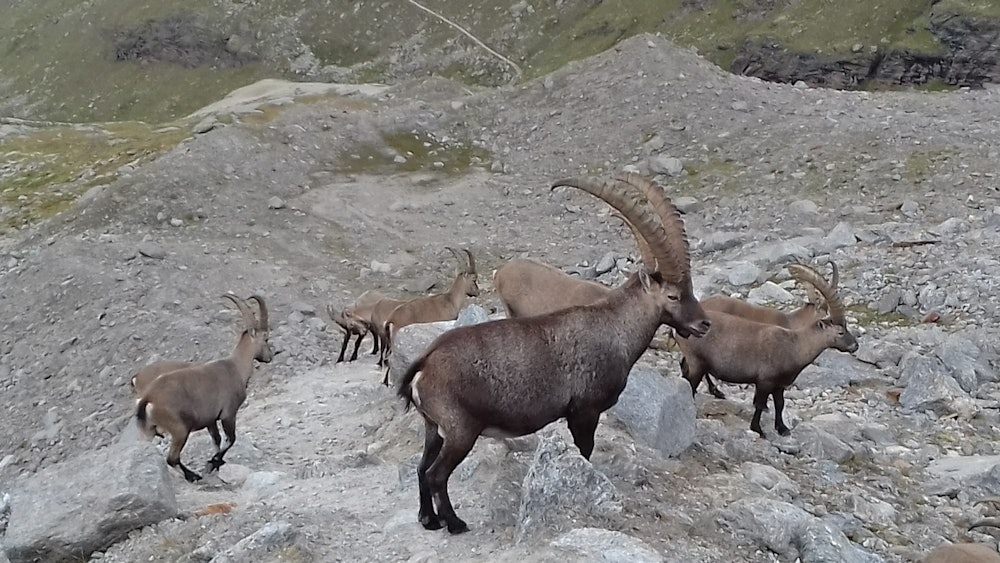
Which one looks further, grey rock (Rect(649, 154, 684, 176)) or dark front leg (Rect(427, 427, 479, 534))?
grey rock (Rect(649, 154, 684, 176))

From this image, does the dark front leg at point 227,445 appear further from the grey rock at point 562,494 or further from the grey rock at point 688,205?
the grey rock at point 688,205

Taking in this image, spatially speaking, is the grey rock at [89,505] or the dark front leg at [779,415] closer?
the grey rock at [89,505]

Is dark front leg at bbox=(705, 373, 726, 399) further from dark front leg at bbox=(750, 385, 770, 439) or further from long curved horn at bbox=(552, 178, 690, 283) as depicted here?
long curved horn at bbox=(552, 178, 690, 283)

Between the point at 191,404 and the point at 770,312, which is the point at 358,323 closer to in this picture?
the point at 191,404

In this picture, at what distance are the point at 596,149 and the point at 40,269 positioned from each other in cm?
1568

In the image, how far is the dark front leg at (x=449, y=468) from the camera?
748 centimetres

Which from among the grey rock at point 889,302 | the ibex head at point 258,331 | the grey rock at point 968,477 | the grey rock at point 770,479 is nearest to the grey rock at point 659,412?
the grey rock at point 770,479

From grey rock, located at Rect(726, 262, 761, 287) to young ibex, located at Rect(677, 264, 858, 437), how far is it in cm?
618

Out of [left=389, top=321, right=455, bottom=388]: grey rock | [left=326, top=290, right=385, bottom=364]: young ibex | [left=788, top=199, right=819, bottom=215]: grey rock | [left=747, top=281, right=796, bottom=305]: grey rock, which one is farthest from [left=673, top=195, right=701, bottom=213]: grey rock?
[left=389, top=321, right=455, bottom=388]: grey rock

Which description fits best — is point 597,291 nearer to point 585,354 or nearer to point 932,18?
point 585,354

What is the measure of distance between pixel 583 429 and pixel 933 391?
21.8 feet

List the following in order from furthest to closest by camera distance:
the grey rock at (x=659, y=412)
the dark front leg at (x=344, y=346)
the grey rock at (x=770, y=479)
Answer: the dark front leg at (x=344, y=346), the grey rock at (x=659, y=412), the grey rock at (x=770, y=479)

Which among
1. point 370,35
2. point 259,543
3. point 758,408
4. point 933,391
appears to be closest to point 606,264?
point 933,391

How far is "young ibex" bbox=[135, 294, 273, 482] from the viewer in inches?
456
